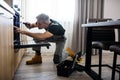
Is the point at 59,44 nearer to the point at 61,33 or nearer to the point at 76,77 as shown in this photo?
the point at 61,33

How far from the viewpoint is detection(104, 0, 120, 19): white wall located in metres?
4.28

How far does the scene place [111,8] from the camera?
4.30m

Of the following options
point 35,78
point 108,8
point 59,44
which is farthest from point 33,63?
point 108,8

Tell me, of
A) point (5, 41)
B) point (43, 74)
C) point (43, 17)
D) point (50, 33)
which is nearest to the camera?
point (5, 41)

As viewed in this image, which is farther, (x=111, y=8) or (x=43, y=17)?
(x=111, y=8)

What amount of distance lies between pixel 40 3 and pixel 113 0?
178 cm

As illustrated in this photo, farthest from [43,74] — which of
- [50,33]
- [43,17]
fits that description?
[43,17]

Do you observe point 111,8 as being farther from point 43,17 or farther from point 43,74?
point 43,74

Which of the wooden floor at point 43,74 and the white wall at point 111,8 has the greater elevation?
the white wall at point 111,8

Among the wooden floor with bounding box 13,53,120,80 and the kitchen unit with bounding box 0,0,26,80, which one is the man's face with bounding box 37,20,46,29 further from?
the kitchen unit with bounding box 0,0,26,80

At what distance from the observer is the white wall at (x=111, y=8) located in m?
4.28

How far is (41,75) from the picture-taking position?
2338 mm

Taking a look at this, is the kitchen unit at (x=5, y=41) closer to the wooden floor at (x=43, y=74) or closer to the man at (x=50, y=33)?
the wooden floor at (x=43, y=74)

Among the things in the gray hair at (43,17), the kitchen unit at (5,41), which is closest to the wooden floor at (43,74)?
the kitchen unit at (5,41)
